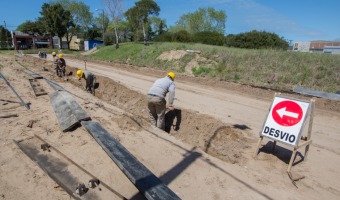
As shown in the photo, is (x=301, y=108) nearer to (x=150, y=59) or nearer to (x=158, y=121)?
(x=158, y=121)

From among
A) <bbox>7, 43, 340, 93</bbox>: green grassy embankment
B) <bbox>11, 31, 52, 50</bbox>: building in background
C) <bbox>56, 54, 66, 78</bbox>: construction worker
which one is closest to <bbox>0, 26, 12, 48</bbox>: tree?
<bbox>11, 31, 52, 50</bbox>: building in background

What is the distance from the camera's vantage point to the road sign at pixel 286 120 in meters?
4.85

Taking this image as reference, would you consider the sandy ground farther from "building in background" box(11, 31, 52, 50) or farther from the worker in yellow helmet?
"building in background" box(11, 31, 52, 50)

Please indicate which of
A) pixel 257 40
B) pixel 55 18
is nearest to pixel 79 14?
pixel 55 18

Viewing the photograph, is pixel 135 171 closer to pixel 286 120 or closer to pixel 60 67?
pixel 286 120

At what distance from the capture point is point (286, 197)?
4184 mm

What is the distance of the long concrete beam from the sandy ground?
0.17 m

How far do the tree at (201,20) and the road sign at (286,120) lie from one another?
6297cm

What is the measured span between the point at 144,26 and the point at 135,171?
4115cm

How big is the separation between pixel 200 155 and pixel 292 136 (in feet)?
6.27

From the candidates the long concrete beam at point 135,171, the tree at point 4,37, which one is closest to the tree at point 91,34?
the tree at point 4,37

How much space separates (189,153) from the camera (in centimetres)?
548

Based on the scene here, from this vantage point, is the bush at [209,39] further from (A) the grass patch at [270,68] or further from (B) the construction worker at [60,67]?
(B) the construction worker at [60,67]

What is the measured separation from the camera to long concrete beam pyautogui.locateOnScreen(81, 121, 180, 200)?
3.63 meters
